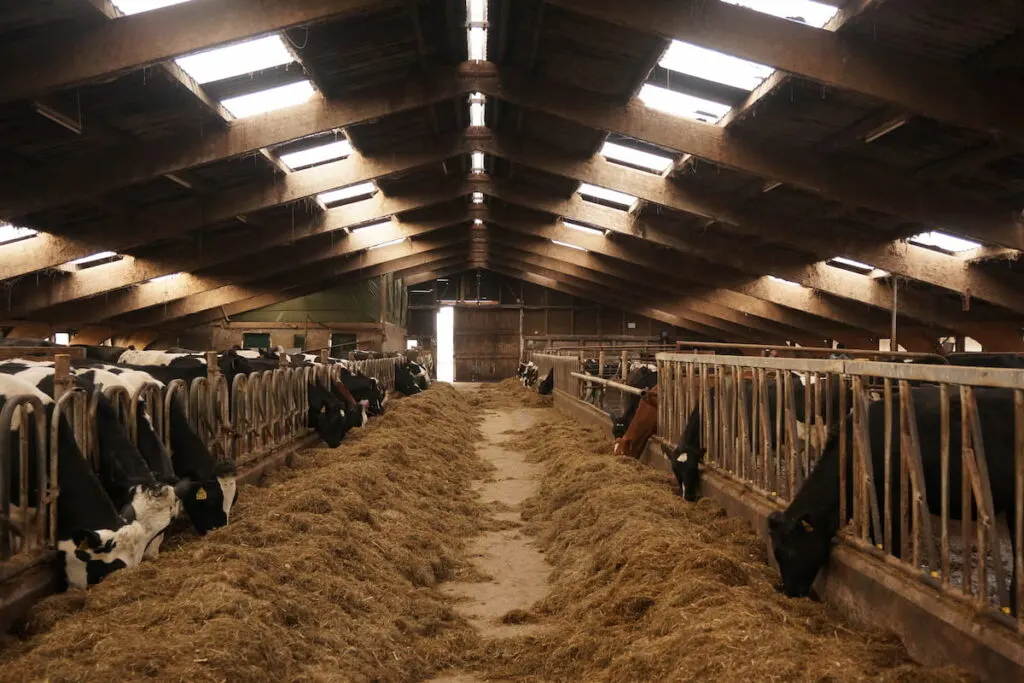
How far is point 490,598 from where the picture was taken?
18.8 feet

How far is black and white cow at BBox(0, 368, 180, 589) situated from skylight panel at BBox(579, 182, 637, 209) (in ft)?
44.5

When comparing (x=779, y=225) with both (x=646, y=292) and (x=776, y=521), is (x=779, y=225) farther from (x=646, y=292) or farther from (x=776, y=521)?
(x=646, y=292)

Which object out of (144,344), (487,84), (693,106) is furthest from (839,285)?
(144,344)

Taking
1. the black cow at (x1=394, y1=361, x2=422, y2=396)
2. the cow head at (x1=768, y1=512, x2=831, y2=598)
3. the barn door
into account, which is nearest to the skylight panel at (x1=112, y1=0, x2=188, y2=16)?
the cow head at (x1=768, y1=512, x2=831, y2=598)

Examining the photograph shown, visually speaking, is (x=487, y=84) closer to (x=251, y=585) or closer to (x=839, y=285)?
(x=251, y=585)

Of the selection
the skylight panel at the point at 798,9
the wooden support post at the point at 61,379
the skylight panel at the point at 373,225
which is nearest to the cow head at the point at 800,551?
the wooden support post at the point at 61,379

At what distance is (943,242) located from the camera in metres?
14.9

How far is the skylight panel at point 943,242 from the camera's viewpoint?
47.5 feet

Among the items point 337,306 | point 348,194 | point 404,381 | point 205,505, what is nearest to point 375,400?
point 348,194

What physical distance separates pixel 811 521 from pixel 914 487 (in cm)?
76

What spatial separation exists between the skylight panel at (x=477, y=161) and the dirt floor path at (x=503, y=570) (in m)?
8.53

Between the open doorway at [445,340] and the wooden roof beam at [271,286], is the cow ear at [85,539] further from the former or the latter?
the open doorway at [445,340]

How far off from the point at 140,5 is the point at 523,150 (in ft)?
25.2

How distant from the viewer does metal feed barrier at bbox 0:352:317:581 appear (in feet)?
15.8
